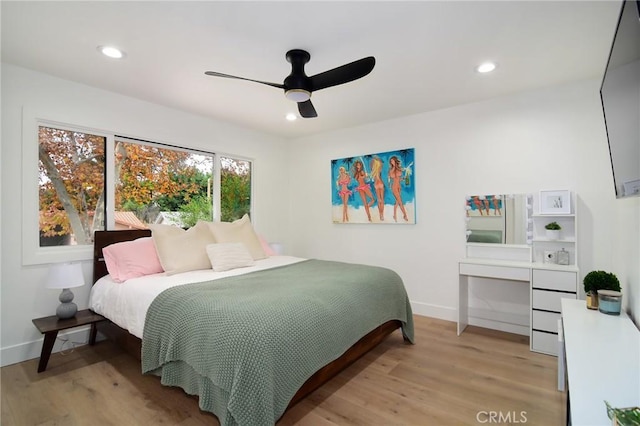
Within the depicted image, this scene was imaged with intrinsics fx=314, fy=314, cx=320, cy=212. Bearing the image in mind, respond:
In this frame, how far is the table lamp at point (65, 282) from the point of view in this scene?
8.50 feet

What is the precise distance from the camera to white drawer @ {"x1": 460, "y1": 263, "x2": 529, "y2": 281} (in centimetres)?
298

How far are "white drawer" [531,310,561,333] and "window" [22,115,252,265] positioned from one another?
3729 millimetres

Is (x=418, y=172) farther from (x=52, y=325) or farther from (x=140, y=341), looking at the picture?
(x=52, y=325)

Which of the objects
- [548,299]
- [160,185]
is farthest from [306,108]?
[548,299]

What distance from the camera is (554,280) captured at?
9.30ft

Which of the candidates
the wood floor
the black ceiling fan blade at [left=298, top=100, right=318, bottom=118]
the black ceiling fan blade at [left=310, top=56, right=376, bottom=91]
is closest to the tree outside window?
the wood floor

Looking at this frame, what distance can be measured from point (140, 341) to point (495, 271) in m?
3.24

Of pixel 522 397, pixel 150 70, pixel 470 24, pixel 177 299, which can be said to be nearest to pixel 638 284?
pixel 522 397

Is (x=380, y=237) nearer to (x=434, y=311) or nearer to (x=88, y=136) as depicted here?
(x=434, y=311)

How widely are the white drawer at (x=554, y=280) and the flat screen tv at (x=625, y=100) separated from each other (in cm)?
126

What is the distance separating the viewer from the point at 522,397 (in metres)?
2.14

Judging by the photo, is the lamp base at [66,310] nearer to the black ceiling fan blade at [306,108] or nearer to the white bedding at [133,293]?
the white bedding at [133,293]

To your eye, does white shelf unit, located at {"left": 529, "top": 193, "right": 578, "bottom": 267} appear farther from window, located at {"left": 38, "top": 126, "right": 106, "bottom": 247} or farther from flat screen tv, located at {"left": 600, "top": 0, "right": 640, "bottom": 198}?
window, located at {"left": 38, "top": 126, "right": 106, "bottom": 247}

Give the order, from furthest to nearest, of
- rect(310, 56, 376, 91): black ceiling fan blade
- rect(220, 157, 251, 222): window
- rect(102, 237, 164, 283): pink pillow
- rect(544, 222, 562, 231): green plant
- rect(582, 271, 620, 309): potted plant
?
rect(220, 157, 251, 222): window → rect(544, 222, 562, 231): green plant → rect(102, 237, 164, 283): pink pillow → rect(582, 271, 620, 309): potted plant → rect(310, 56, 376, 91): black ceiling fan blade
